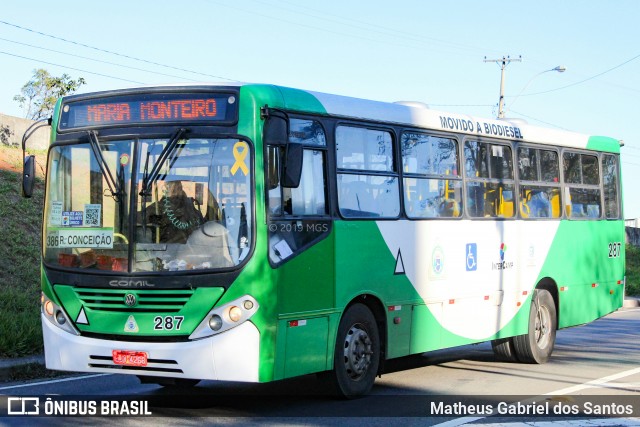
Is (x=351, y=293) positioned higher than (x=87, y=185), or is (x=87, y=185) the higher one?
(x=87, y=185)

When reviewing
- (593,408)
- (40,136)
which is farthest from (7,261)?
(593,408)

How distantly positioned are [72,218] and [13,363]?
11.2 feet

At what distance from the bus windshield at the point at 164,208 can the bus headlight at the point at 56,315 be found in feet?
1.32

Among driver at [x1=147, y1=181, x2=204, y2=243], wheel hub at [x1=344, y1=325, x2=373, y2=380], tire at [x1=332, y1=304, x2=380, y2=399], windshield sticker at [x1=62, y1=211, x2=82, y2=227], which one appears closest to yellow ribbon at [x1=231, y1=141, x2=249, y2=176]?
driver at [x1=147, y1=181, x2=204, y2=243]

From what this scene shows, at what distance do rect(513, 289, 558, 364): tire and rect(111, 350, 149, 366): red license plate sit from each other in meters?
6.75

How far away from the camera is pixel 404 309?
11.5 meters

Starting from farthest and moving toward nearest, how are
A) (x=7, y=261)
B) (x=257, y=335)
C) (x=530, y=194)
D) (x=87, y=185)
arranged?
1. (x=7, y=261)
2. (x=530, y=194)
3. (x=87, y=185)
4. (x=257, y=335)

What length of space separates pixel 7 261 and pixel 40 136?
1039cm

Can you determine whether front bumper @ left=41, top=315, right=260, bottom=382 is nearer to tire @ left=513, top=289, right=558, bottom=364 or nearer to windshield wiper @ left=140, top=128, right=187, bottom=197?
windshield wiper @ left=140, top=128, right=187, bottom=197

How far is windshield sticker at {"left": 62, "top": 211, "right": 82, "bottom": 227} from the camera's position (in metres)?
9.80

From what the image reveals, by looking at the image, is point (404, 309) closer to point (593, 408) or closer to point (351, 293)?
point (351, 293)

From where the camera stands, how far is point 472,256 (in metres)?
12.9

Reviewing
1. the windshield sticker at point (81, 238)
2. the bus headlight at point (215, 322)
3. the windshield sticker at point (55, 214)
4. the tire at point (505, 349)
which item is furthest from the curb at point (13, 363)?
the tire at point (505, 349)

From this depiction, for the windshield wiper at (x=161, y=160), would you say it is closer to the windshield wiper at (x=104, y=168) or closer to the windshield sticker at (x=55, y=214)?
the windshield wiper at (x=104, y=168)
